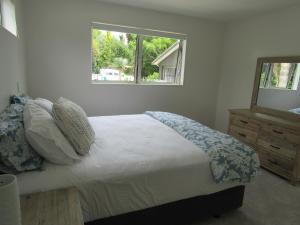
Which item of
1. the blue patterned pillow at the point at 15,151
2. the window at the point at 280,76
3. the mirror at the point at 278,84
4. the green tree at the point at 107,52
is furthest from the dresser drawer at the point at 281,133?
the blue patterned pillow at the point at 15,151

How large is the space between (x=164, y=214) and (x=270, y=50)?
9.93ft

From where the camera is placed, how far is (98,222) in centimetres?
141

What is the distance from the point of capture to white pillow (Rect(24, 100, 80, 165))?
133 centimetres

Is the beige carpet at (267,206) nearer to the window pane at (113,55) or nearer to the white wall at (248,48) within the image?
the white wall at (248,48)

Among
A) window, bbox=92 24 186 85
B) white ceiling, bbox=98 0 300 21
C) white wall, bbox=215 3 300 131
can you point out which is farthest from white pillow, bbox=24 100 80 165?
white wall, bbox=215 3 300 131

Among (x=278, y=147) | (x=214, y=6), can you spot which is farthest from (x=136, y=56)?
(x=278, y=147)

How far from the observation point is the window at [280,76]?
3.00 metres

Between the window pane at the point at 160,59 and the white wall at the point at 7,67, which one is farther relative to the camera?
the window pane at the point at 160,59

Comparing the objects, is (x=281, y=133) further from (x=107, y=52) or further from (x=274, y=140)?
(x=107, y=52)

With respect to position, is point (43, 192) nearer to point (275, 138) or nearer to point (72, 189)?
point (72, 189)

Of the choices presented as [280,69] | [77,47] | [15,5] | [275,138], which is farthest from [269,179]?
[15,5]

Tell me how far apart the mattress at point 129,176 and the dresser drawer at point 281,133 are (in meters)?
1.32

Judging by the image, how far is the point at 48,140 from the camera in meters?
1.35

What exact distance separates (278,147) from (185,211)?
1.74 m
